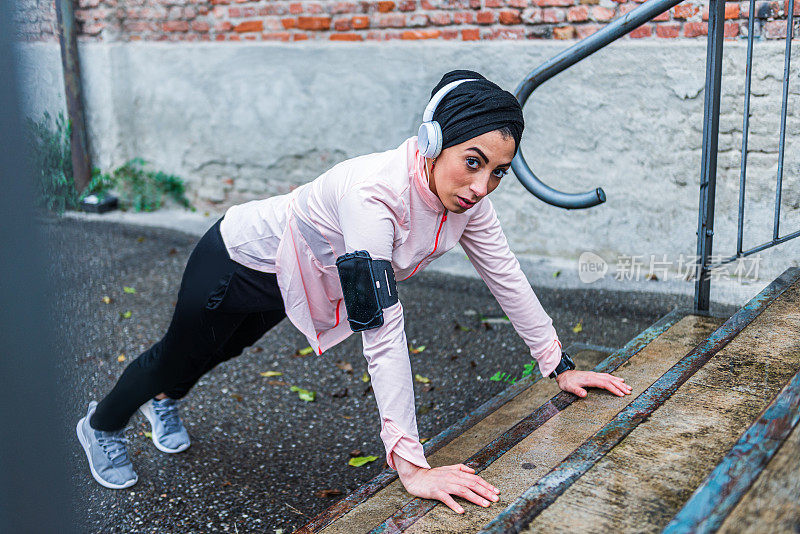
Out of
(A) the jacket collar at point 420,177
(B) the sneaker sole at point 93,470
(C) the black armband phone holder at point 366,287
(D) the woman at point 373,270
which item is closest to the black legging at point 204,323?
(D) the woman at point 373,270

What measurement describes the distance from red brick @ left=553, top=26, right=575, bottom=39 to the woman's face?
118 inches

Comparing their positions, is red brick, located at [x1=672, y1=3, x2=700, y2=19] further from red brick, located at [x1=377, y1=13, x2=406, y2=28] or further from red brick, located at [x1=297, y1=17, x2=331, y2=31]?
red brick, located at [x1=297, y1=17, x2=331, y2=31]

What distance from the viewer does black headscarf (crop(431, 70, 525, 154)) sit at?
5.95 ft

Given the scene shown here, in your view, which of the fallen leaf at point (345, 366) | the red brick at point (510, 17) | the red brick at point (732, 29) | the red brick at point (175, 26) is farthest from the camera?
the red brick at point (175, 26)

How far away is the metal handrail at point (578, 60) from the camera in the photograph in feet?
8.04

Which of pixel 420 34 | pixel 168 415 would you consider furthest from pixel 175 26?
pixel 168 415

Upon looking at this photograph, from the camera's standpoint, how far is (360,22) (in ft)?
17.5

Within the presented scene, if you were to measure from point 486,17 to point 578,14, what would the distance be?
61 cm

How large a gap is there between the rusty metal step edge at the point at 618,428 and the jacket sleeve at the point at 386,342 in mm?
332

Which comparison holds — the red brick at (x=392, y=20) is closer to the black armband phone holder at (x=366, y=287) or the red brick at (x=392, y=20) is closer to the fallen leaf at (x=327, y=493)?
the fallen leaf at (x=327, y=493)

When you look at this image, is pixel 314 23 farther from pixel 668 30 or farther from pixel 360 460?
pixel 360 460

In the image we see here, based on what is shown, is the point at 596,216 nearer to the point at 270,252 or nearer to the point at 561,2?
the point at 561,2

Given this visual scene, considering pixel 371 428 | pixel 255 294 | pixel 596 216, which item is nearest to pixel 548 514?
pixel 255 294

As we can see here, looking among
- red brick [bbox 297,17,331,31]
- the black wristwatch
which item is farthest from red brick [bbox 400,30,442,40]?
the black wristwatch
